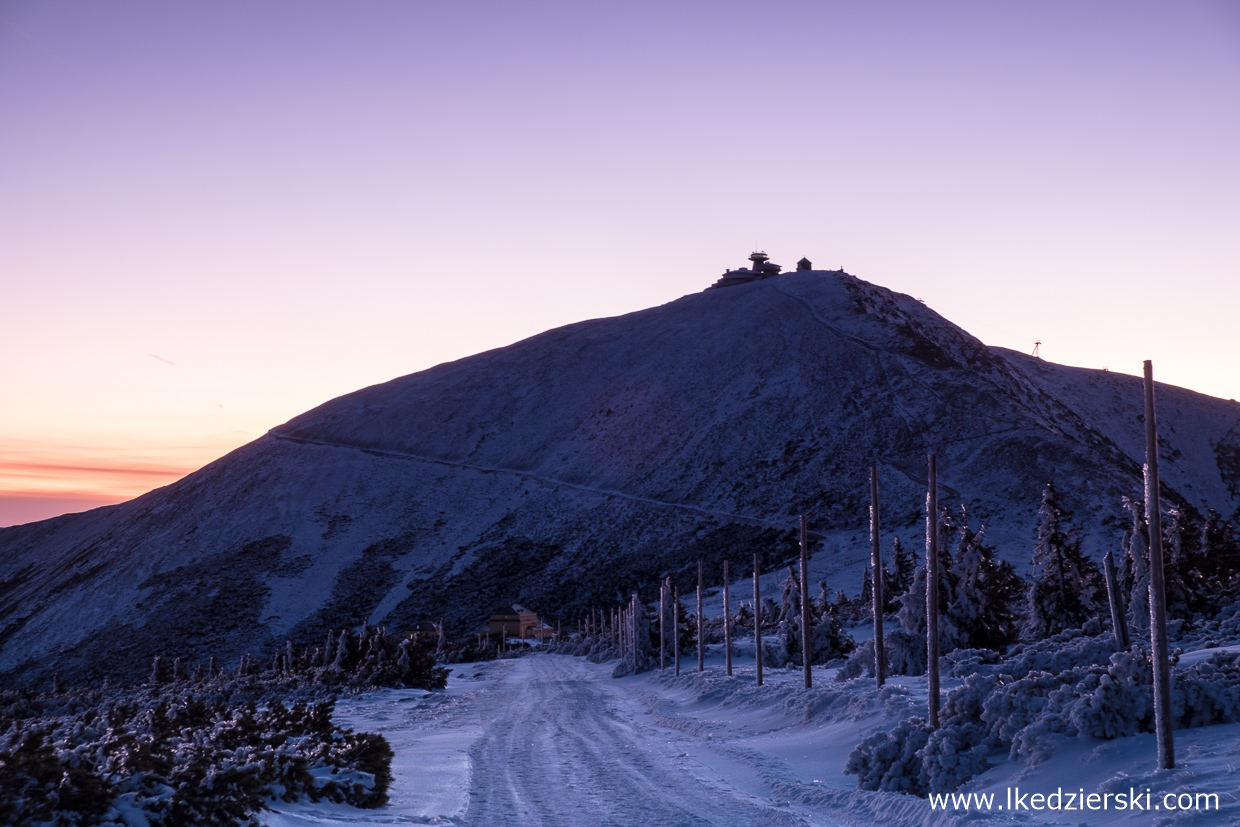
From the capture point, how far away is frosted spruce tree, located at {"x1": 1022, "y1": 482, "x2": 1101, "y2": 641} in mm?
44750

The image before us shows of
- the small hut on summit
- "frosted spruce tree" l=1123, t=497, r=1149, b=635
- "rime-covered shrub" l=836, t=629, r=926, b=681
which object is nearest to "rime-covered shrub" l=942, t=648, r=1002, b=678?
"rime-covered shrub" l=836, t=629, r=926, b=681

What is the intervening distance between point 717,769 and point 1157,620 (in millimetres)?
8001

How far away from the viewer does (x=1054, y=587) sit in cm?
4547

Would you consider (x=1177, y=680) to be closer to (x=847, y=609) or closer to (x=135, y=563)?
(x=847, y=609)

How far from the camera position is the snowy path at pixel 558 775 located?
13.3m

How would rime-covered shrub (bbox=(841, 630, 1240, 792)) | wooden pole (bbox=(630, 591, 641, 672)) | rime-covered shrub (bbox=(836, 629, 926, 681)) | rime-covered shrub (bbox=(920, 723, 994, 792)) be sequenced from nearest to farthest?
rime-covered shrub (bbox=(841, 630, 1240, 792))
rime-covered shrub (bbox=(920, 723, 994, 792))
rime-covered shrub (bbox=(836, 629, 926, 681))
wooden pole (bbox=(630, 591, 641, 672))

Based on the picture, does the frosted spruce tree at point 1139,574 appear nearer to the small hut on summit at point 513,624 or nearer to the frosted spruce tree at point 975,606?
the frosted spruce tree at point 975,606

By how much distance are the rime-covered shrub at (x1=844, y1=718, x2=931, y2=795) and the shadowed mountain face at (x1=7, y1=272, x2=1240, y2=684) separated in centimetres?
8570

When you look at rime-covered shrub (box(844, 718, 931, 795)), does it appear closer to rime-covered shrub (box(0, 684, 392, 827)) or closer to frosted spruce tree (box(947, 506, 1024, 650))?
rime-covered shrub (box(0, 684, 392, 827))

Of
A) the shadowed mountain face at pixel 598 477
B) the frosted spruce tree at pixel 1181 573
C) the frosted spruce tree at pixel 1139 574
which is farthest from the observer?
the shadowed mountain face at pixel 598 477

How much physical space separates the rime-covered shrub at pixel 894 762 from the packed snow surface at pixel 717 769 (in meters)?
0.43

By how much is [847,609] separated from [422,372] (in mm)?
126031

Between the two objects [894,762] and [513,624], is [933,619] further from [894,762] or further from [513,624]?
[513,624]

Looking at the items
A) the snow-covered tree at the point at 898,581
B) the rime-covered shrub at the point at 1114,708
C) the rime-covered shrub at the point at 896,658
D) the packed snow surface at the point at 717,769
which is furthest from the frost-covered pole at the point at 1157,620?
the snow-covered tree at the point at 898,581
